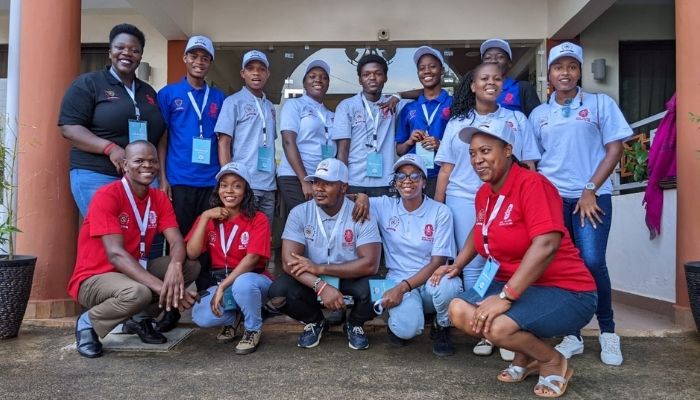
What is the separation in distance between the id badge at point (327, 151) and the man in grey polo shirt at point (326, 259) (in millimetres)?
606

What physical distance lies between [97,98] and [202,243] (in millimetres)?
1201

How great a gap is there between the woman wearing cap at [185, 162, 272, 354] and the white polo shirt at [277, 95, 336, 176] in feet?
1.84

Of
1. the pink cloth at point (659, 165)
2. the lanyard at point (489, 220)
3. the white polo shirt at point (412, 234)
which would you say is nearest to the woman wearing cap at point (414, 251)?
the white polo shirt at point (412, 234)

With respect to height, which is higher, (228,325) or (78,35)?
(78,35)

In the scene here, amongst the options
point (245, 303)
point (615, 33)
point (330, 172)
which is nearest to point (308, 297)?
point (245, 303)

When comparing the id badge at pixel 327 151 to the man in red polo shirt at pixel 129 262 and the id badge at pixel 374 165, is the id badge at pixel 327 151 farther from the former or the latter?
the man in red polo shirt at pixel 129 262

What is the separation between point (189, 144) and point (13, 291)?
1.54 metres

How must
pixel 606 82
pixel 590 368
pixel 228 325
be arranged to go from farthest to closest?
pixel 606 82
pixel 228 325
pixel 590 368

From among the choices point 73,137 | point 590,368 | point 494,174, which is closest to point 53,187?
point 73,137

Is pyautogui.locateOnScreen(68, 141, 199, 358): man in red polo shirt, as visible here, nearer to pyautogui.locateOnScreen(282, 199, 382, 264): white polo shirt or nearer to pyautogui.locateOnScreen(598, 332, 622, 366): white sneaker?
pyautogui.locateOnScreen(282, 199, 382, 264): white polo shirt

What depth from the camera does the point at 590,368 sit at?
332 centimetres

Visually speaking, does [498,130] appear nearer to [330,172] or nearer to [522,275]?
[522,275]

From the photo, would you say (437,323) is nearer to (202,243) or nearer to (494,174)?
(494,174)

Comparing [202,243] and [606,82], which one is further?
[606,82]
